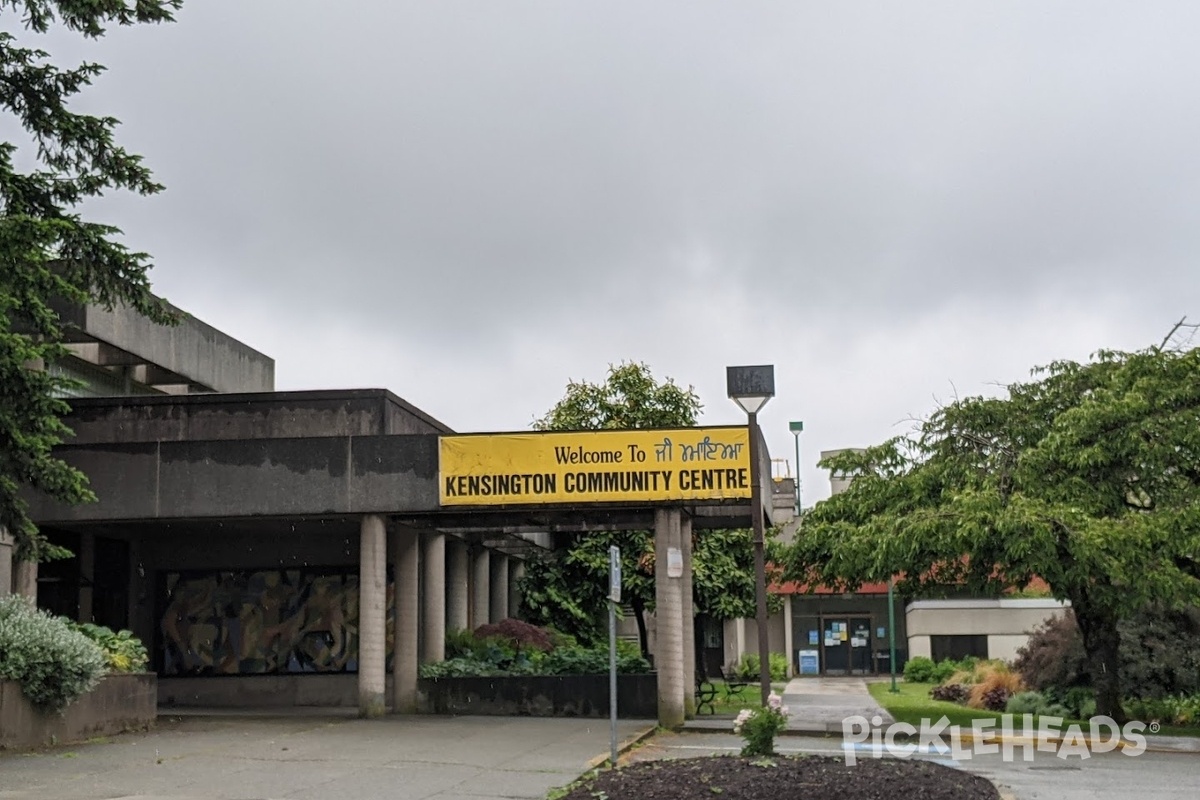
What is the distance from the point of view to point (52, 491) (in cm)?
1820

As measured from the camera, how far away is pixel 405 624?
2427cm

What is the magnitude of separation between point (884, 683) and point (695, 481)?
28728 millimetres

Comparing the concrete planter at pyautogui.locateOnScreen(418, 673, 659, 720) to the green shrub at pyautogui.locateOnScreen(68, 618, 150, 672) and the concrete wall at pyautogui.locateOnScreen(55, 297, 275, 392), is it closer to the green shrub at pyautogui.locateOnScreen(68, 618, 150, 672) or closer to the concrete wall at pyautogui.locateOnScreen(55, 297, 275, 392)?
the green shrub at pyautogui.locateOnScreen(68, 618, 150, 672)

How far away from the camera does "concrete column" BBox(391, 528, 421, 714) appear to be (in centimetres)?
2384

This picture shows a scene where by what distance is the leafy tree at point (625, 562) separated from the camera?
37.3m

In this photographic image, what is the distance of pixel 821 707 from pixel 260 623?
1212 centimetres

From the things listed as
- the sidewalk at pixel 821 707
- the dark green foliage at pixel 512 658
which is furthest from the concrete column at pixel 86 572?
the sidewalk at pixel 821 707

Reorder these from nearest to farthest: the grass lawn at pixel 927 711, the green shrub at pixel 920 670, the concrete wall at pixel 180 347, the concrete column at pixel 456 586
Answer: the concrete wall at pixel 180 347 < the grass lawn at pixel 927 711 < the concrete column at pixel 456 586 < the green shrub at pixel 920 670

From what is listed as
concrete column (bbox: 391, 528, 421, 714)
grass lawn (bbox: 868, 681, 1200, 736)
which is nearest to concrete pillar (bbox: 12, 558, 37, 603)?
concrete column (bbox: 391, 528, 421, 714)

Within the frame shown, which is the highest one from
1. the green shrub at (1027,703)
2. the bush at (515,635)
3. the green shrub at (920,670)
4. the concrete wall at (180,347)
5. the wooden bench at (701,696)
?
the concrete wall at (180,347)

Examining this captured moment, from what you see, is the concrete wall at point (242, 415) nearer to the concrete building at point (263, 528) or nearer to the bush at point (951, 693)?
the concrete building at point (263, 528)

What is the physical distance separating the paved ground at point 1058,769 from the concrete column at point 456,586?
38.7 feet

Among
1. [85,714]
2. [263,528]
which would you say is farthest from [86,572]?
[85,714]

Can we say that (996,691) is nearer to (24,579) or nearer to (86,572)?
(86,572)
